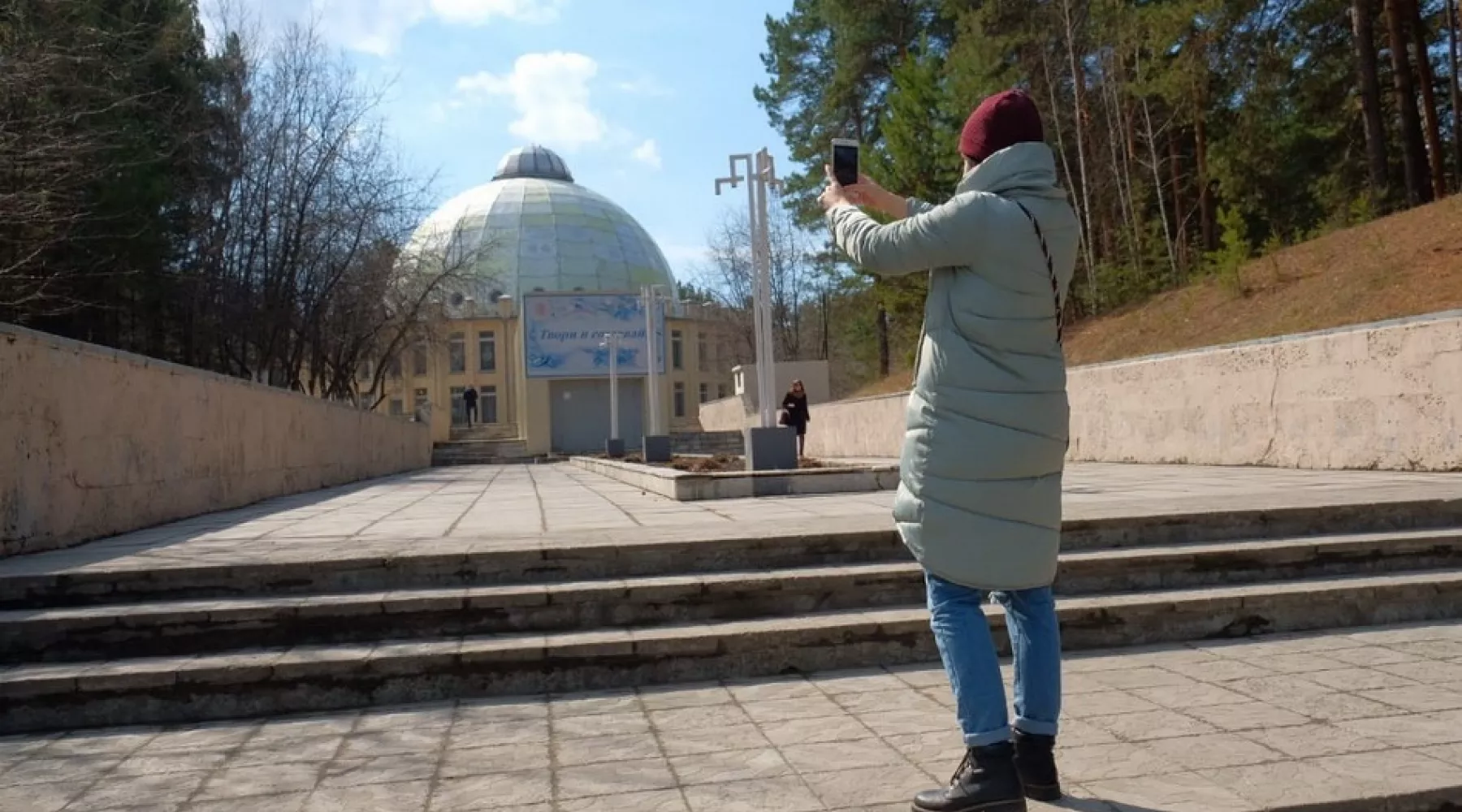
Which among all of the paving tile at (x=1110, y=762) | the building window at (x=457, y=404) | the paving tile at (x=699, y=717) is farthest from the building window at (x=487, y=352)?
the paving tile at (x=1110, y=762)

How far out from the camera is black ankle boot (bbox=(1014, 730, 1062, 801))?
293cm

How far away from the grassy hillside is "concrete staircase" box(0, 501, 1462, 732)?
7.45 meters

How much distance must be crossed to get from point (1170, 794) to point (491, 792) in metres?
1.99

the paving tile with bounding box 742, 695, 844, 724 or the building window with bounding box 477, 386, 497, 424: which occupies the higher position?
the building window with bounding box 477, 386, 497, 424

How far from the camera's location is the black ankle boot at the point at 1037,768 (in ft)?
9.61

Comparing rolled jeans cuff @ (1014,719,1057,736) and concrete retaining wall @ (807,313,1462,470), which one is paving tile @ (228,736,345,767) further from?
concrete retaining wall @ (807,313,1462,470)

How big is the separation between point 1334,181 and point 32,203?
81.6 feet

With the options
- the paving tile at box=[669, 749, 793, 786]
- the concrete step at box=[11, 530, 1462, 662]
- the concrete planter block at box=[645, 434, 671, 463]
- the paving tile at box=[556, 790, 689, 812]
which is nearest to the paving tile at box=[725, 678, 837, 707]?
the concrete step at box=[11, 530, 1462, 662]

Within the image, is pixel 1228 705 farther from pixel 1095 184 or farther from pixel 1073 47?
pixel 1095 184

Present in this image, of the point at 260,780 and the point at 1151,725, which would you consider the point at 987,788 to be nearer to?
the point at 1151,725

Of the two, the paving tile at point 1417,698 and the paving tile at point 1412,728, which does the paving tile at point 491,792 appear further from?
the paving tile at point 1417,698

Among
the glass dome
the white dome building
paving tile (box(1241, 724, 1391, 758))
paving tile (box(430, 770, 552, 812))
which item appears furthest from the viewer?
the glass dome

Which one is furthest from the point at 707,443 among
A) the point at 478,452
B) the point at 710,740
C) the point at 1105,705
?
the point at 710,740

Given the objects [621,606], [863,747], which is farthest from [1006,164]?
[621,606]
